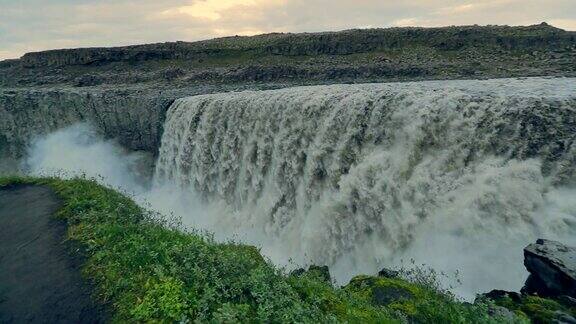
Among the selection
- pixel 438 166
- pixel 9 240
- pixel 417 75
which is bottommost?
pixel 9 240

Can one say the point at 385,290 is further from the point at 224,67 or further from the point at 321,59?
the point at 224,67

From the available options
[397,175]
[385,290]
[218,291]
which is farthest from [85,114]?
[385,290]

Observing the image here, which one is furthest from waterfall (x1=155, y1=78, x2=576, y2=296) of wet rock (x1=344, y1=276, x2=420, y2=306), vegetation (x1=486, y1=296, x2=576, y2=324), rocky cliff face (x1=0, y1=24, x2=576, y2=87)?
rocky cliff face (x1=0, y1=24, x2=576, y2=87)

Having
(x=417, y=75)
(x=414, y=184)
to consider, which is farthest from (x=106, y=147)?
(x=414, y=184)

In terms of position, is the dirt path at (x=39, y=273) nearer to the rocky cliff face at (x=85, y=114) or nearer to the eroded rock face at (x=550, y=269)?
the eroded rock face at (x=550, y=269)

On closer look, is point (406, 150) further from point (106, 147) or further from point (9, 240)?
point (106, 147)

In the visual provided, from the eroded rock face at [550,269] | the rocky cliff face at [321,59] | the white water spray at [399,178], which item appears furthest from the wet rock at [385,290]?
the rocky cliff face at [321,59]
